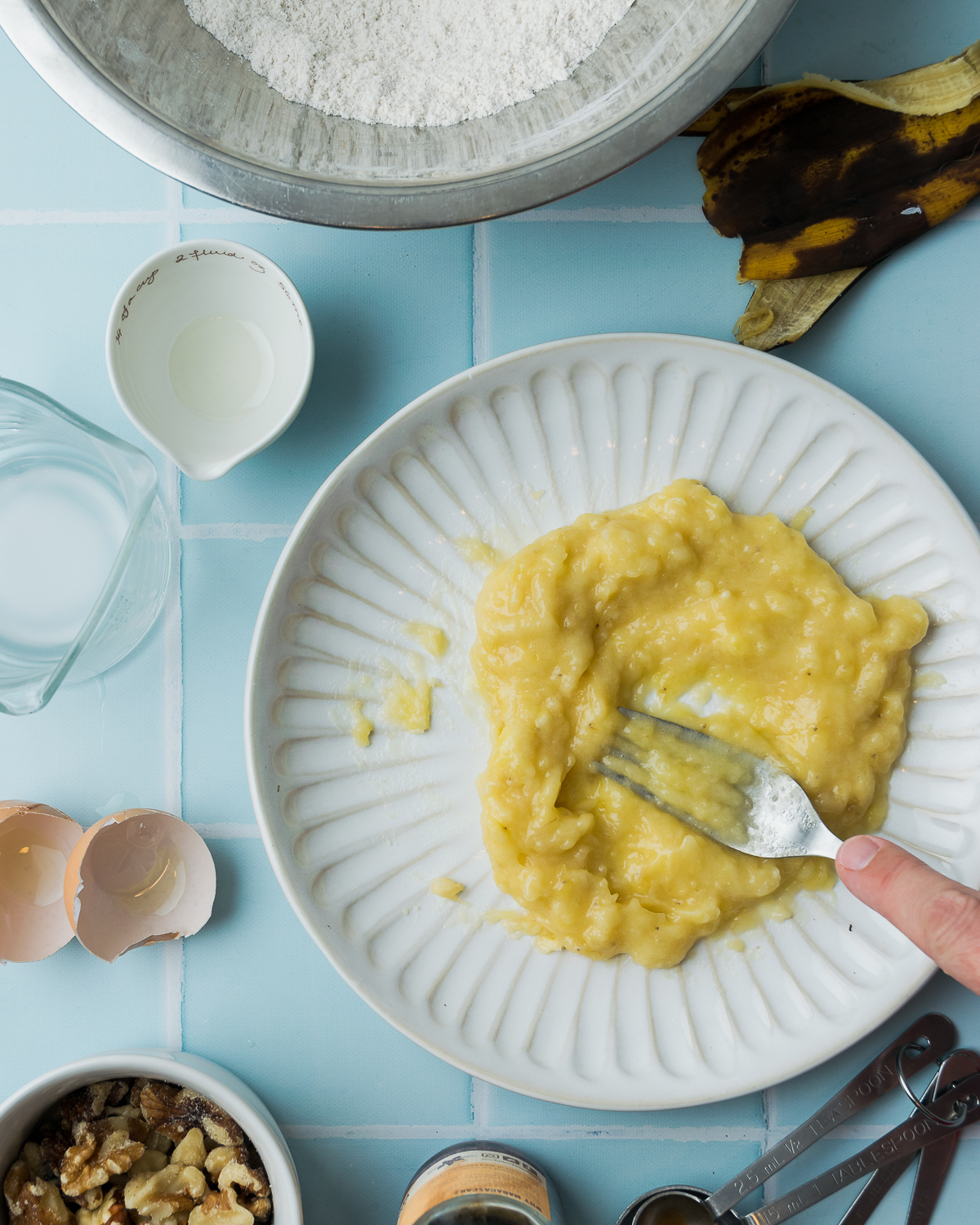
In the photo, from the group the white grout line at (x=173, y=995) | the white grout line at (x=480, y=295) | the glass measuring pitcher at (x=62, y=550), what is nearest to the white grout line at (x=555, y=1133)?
the white grout line at (x=173, y=995)

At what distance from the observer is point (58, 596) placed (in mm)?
1037

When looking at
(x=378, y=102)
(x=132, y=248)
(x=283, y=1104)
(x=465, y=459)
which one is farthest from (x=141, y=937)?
(x=378, y=102)

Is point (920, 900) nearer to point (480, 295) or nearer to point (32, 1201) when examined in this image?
point (480, 295)

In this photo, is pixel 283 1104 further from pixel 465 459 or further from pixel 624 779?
pixel 465 459

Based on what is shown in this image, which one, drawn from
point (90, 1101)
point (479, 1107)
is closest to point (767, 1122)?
point (479, 1107)

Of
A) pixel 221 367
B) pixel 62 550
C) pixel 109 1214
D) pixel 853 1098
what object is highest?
pixel 221 367

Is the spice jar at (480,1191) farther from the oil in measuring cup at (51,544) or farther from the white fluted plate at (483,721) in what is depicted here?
the oil in measuring cup at (51,544)

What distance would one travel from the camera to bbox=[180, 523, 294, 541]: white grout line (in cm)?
105

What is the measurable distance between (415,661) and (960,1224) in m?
0.84

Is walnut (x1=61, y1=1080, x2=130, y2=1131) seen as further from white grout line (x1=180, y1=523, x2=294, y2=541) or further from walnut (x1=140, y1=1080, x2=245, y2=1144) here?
white grout line (x1=180, y1=523, x2=294, y2=541)

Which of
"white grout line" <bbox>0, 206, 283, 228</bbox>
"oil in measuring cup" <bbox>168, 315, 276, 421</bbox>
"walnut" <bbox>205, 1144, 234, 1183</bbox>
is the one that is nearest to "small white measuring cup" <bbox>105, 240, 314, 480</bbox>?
"oil in measuring cup" <bbox>168, 315, 276, 421</bbox>

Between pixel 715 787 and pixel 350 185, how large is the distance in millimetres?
636

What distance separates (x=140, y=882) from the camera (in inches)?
40.3

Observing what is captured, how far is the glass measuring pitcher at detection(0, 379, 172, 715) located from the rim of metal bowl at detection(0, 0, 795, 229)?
337mm
